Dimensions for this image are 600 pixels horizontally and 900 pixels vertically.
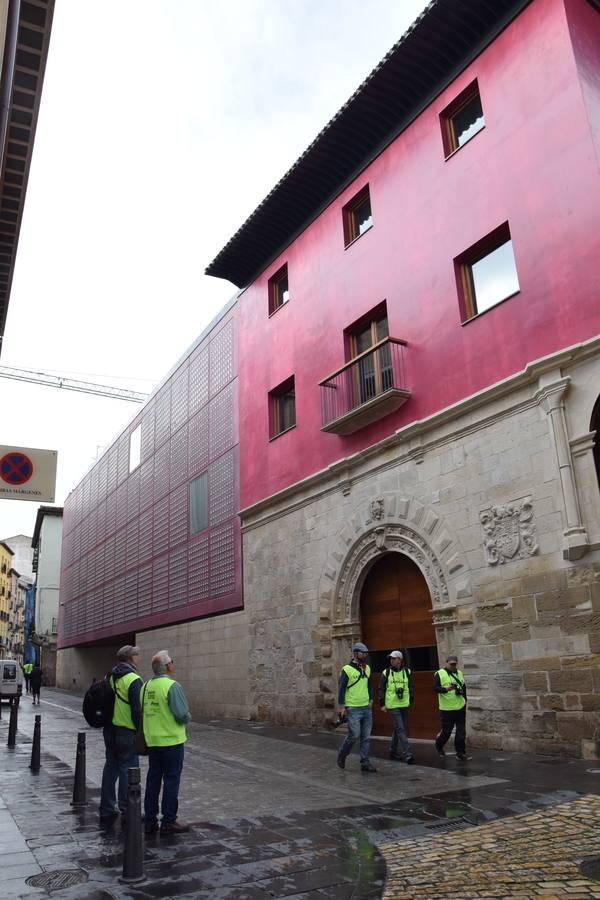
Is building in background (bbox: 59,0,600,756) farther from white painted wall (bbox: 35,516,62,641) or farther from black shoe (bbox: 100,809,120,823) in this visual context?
white painted wall (bbox: 35,516,62,641)

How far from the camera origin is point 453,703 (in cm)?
1013

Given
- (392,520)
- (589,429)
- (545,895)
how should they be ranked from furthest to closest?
1. (392,520)
2. (589,429)
3. (545,895)

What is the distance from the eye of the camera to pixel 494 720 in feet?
35.2

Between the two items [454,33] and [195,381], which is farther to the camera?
[195,381]

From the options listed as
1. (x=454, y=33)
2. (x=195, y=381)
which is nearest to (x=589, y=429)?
(x=454, y=33)

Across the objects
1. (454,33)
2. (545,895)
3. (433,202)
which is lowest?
(545,895)

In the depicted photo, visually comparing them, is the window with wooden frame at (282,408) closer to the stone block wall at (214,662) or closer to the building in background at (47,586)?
the stone block wall at (214,662)

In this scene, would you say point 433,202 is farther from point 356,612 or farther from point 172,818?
point 172,818

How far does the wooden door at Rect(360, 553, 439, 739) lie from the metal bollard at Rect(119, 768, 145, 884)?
8153mm

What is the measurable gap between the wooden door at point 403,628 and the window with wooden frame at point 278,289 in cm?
842

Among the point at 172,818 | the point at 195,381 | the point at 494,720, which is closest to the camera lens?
the point at 172,818

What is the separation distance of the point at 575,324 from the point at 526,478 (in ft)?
8.06

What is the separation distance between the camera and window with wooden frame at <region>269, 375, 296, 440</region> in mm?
17906

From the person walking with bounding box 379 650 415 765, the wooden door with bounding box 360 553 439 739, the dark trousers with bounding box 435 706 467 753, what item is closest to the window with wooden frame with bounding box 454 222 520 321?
the wooden door with bounding box 360 553 439 739
